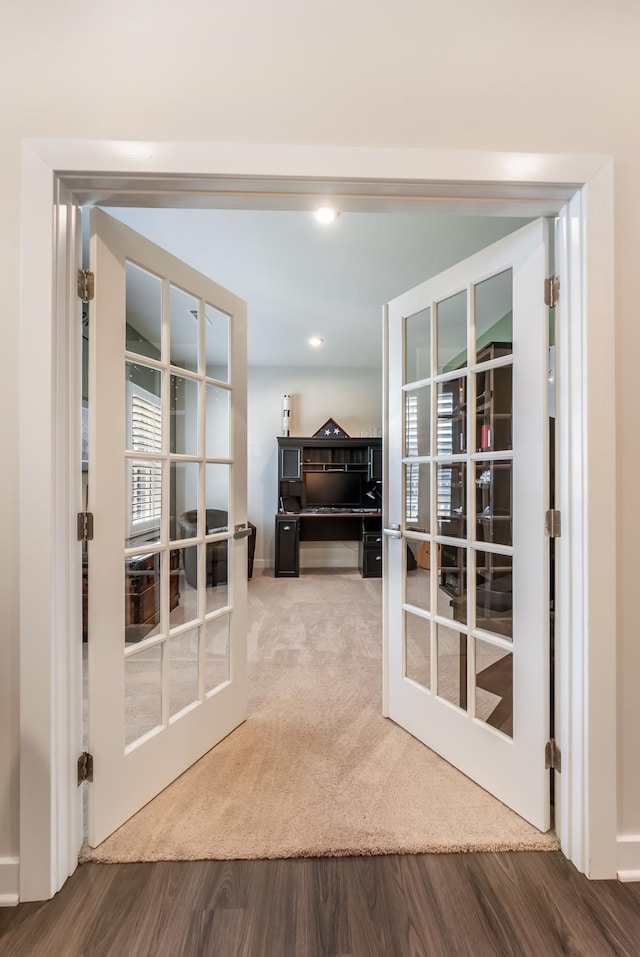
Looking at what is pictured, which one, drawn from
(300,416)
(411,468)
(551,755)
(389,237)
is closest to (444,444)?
(411,468)

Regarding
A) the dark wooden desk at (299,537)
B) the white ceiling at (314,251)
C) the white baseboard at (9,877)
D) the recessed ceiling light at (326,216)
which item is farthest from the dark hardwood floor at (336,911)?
the dark wooden desk at (299,537)

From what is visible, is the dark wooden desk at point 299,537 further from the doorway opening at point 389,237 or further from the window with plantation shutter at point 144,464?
the window with plantation shutter at point 144,464

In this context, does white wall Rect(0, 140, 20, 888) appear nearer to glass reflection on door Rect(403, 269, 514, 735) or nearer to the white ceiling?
the white ceiling

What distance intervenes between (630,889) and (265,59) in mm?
2573

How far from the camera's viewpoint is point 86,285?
4.00ft

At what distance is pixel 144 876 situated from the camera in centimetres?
113

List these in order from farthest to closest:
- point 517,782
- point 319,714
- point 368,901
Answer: point 319,714
point 517,782
point 368,901

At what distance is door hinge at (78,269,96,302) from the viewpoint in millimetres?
1211

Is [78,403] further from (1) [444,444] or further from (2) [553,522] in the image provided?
(2) [553,522]

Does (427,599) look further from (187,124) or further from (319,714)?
(187,124)

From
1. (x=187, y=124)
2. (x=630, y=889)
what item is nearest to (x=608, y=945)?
(x=630, y=889)

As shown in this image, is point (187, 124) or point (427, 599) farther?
point (427, 599)

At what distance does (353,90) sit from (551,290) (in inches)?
33.2

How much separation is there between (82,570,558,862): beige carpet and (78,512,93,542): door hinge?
3.11 feet
